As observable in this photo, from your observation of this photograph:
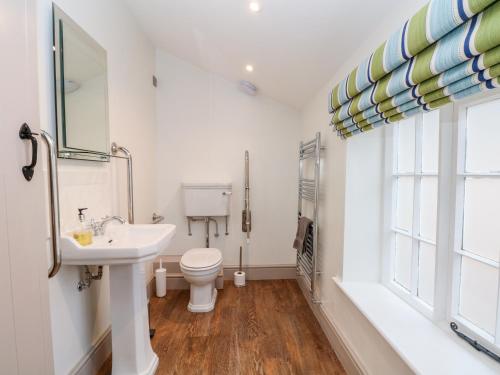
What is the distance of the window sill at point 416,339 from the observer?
94 centimetres

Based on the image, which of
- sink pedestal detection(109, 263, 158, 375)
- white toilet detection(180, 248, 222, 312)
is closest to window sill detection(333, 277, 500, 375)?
white toilet detection(180, 248, 222, 312)

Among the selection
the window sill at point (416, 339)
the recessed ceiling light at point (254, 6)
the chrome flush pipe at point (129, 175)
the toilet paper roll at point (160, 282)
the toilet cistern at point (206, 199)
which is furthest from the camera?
the toilet cistern at point (206, 199)

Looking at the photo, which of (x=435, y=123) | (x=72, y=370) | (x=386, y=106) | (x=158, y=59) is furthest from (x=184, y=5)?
(x=72, y=370)

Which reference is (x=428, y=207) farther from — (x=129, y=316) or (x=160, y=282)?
(x=160, y=282)

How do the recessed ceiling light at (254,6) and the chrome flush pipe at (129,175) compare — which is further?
the chrome flush pipe at (129,175)

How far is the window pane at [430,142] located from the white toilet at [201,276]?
1763 mm

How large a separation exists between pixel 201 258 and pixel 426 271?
69.3 inches

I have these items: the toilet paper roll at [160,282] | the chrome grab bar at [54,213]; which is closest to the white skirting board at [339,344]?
the toilet paper roll at [160,282]

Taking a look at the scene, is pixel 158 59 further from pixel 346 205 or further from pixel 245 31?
pixel 346 205

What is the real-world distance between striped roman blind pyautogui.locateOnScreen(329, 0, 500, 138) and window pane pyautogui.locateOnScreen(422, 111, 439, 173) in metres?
0.32

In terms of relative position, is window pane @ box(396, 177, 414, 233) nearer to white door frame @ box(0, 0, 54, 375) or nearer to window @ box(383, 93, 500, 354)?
window @ box(383, 93, 500, 354)

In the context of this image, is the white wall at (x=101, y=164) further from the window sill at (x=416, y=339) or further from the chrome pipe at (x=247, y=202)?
the window sill at (x=416, y=339)

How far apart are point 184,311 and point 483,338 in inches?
81.2

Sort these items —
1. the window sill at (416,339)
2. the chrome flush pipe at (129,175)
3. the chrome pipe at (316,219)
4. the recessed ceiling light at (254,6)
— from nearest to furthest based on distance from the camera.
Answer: the window sill at (416,339), the recessed ceiling light at (254,6), the chrome flush pipe at (129,175), the chrome pipe at (316,219)
